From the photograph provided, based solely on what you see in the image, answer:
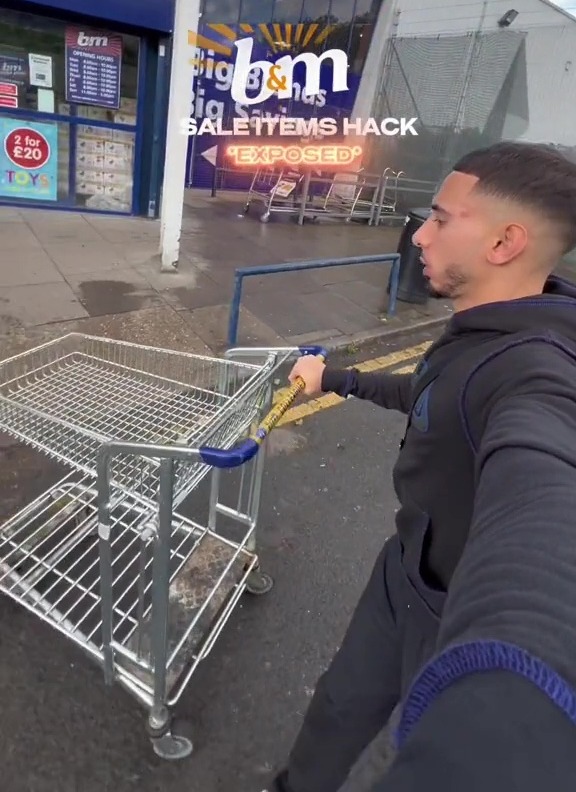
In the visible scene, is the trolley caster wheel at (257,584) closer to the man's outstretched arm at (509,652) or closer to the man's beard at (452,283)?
the man's beard at (452,283)

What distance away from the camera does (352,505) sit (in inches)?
135

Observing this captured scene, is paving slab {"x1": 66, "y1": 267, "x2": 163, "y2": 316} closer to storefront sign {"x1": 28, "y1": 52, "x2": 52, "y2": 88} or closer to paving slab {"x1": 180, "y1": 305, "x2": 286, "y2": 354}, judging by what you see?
paving slab {"x1": 180, "y1": 305, "x2": 286, "y2": 354}

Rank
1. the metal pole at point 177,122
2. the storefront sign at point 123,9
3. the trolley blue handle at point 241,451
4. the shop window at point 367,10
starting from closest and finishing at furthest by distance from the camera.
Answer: the trolley blue handle at point 241,451
the metal pole at point 177,122
the storefront sign at point 123,9
the shop window at point 367,10

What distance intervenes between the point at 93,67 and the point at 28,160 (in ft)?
5.41

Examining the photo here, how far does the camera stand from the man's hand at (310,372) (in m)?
2.10

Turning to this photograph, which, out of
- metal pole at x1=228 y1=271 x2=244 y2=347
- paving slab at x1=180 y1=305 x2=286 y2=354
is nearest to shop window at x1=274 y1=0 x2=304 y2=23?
paving slab at x1=180 y1=305 x2=286 y2=354

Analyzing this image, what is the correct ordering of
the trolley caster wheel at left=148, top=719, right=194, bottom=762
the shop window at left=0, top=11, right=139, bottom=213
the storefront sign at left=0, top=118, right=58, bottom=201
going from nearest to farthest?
the trolley caster wheel at left=148, top=719, right=194, bottom=762
the shop window at left=0, top=11, right=139, bottom=213
the storefront sign at left=0, top=118, right=58, bottom=201

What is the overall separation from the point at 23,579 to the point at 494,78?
1288 cm

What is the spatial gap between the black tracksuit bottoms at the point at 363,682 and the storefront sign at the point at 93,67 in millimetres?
8641

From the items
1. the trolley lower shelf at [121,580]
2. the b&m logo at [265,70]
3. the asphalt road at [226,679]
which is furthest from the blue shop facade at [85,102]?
the trolley lower shelf at [121,580]

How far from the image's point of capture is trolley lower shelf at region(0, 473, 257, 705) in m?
2.18

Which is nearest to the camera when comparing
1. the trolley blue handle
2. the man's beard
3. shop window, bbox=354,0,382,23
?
the man's beard

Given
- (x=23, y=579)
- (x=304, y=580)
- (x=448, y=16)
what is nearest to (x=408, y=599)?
(x=304, y=580)

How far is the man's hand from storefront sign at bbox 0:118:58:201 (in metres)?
8.03
